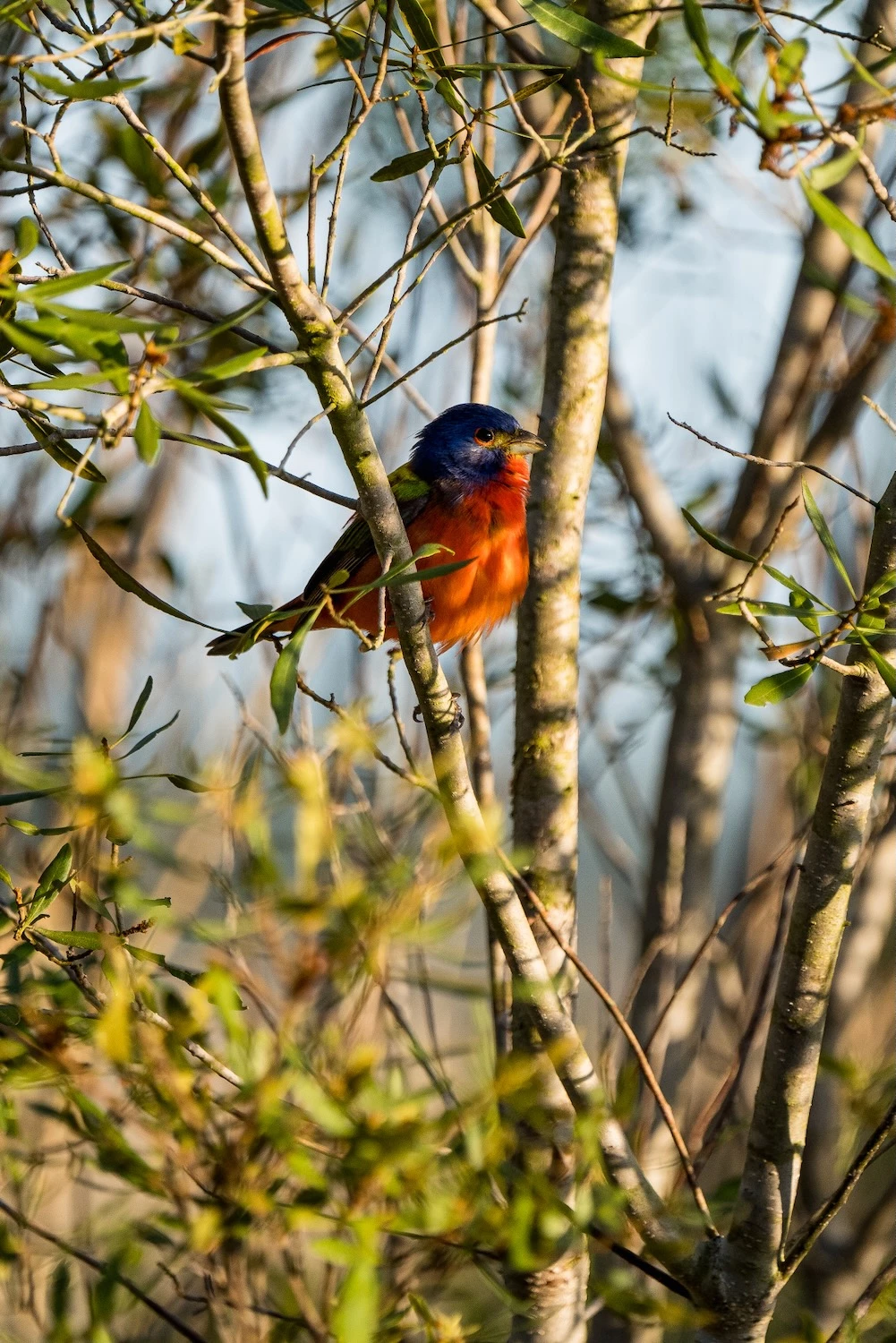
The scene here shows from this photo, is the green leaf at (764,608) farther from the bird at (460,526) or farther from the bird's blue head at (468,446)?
the bird's blue head at (468,446)

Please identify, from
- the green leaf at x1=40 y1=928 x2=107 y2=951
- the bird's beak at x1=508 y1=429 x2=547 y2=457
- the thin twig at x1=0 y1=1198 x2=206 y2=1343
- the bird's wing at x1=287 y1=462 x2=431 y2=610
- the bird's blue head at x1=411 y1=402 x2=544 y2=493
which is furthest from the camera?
the bird's beak at x1=508 y1=429 x2=547 y2=457

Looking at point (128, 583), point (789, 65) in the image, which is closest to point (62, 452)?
point (128, 583)

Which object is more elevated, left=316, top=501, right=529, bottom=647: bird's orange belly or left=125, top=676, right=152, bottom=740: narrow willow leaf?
left=316, top=501, right=529, bottom=647: bird's orange belly

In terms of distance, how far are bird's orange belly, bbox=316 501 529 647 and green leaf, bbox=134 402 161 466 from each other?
235 centimetres

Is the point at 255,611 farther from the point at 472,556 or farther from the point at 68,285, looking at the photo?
the point at 472,556

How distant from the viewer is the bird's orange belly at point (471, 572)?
4023mm

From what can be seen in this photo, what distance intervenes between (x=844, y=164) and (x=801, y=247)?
3367 millimetres

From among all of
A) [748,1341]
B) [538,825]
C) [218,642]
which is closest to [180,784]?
[538,825]

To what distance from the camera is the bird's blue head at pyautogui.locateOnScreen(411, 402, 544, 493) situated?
441 cm

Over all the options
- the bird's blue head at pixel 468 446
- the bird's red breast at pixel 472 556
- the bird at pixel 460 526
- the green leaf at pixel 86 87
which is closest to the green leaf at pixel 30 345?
the green leaf at pixel 86 87

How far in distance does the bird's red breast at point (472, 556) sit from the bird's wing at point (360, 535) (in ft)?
0.11

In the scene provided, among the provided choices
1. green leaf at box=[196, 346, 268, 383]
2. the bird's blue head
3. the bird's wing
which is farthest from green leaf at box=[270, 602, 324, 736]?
the bird's blue head

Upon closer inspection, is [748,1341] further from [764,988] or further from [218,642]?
[218,642]

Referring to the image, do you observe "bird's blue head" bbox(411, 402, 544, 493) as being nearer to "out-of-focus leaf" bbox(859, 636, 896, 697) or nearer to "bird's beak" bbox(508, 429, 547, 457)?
"bird's beak" bbox(508, 429, 547, 457)
